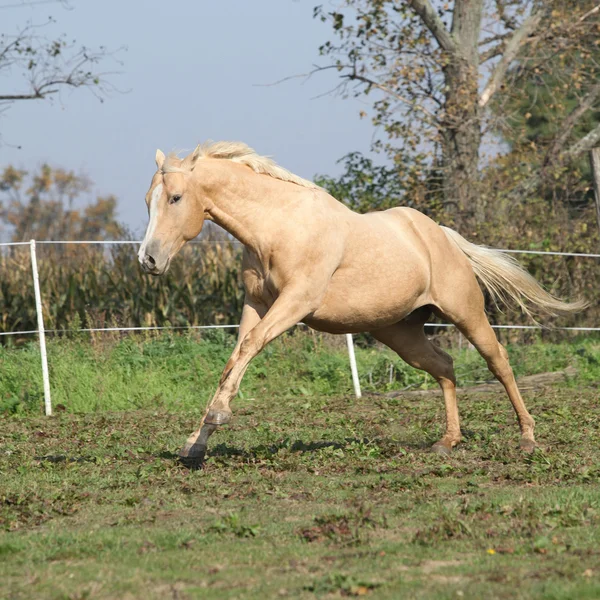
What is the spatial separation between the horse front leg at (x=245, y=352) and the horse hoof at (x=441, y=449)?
5.22 feet

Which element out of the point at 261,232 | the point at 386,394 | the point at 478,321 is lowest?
the point at 386,394

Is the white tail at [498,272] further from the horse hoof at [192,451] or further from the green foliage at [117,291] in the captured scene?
the green foliage at [117,291]

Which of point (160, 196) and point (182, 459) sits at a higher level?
point (160, 196)

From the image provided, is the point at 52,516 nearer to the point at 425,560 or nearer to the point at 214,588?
the point at 214,588

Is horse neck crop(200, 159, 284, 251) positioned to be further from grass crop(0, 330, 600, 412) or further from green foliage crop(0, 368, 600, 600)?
grass crop(0, 330, 600, 412)

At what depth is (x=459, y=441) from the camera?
731cm

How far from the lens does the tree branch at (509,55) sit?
17.1 m

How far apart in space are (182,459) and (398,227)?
234cm

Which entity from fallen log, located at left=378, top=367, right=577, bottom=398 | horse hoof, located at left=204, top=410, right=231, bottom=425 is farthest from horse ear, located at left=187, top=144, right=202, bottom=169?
fallen log, located at left=378, top=367, right=577, bottom=398

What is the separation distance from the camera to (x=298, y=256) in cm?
625

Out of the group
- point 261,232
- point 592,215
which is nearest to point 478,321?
point 261,232

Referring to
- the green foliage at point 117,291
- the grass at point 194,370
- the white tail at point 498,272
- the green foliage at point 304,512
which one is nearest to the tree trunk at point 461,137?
the grass at point 194,370

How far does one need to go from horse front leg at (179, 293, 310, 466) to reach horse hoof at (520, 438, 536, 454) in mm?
2049

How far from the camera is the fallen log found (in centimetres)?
1150
